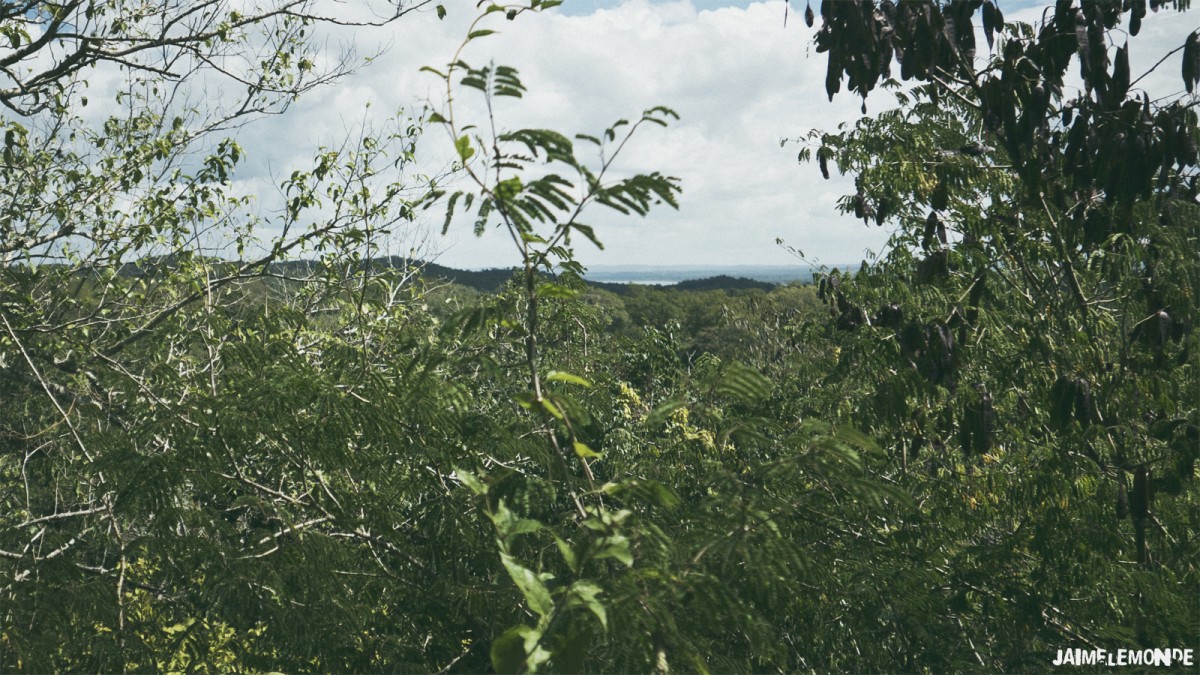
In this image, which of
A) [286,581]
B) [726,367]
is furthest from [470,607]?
[726,367]

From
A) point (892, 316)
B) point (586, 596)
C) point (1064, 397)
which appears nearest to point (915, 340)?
point (892, 316)

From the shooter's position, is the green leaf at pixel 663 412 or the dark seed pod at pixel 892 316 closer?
the green leaf at pixel 663 412

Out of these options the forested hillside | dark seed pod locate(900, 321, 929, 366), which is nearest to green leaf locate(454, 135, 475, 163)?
the forested hillside

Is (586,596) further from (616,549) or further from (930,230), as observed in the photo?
(930,230)

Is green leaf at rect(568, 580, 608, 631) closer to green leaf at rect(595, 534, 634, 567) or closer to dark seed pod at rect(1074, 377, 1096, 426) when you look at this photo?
green leaf at rect(595, 534, 634, 567)

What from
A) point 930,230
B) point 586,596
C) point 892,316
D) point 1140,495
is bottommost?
point 1140,495

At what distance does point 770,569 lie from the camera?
1979 millimetres

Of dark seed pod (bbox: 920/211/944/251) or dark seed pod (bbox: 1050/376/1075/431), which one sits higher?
dark seed pod (bbox: 920/211/944/251)

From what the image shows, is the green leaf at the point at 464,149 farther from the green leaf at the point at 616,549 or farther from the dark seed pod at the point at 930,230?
the dark seed pod at the point at 930,230

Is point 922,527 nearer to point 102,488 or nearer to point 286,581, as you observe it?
point 286,581

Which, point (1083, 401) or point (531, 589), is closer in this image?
point (531, 589)

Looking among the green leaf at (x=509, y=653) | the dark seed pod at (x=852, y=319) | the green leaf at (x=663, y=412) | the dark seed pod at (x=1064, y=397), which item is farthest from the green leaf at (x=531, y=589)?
the dark seed pod at (x=852, y=319)

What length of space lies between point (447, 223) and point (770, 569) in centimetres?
98

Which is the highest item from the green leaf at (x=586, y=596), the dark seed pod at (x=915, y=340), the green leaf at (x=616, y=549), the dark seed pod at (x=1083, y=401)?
the dark seed pod at (x=915, y=340)
